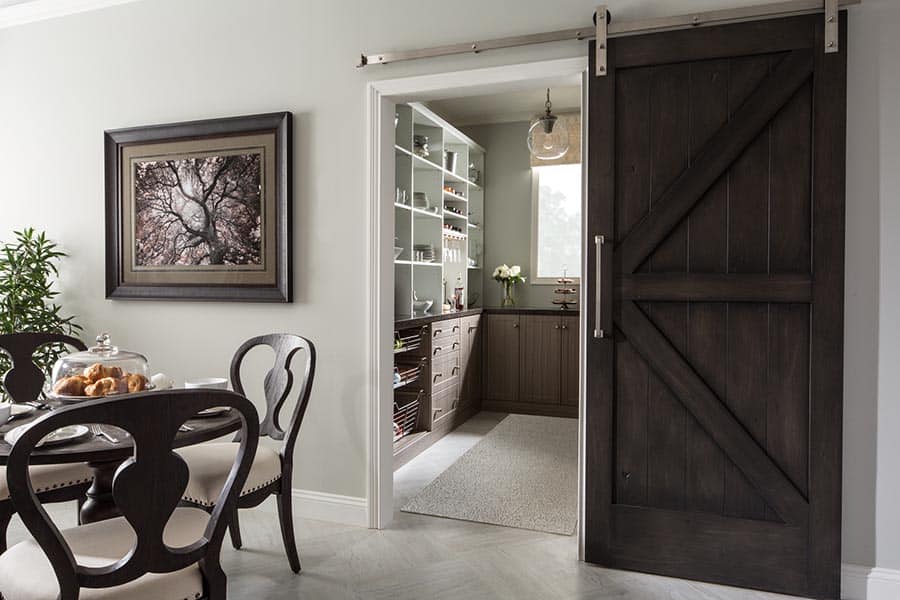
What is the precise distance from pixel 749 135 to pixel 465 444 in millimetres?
2975

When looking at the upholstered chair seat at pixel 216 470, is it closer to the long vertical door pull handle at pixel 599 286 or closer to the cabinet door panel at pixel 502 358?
the long vertical door pull handle at pixel 599 286

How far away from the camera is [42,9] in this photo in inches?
144

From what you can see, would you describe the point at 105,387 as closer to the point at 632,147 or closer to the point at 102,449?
the point at 102,449

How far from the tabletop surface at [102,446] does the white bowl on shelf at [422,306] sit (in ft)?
9.21

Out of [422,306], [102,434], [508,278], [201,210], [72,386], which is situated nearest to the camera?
[102,434]

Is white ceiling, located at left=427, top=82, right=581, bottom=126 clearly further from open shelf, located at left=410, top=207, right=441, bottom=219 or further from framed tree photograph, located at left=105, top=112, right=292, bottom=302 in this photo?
framed tree photograph, located at left=105, top=112, right=292, bottom=302

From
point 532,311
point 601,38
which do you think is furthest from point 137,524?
point 532,311

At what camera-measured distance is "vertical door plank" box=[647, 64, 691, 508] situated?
97.5 inches

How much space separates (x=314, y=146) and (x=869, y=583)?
123 inches

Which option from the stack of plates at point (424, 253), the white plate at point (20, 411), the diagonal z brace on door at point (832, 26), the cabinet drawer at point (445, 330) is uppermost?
the diagonal z brace on door at point (832, 26)

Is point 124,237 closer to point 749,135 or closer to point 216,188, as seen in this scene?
point 216,188

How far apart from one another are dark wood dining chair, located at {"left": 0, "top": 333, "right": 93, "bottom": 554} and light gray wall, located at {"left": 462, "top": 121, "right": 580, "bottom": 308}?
403 centimetres

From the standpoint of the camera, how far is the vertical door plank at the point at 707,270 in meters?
2.44

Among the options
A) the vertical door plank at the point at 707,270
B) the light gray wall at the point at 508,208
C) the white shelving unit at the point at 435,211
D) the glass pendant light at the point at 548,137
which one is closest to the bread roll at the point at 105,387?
the white shelving unit at the point at 435,211
